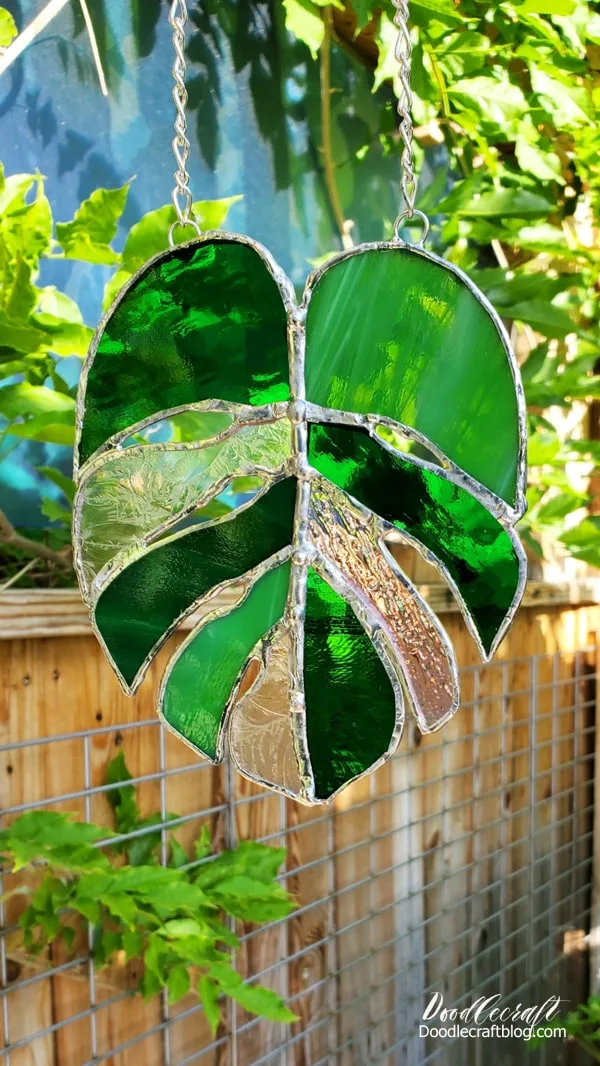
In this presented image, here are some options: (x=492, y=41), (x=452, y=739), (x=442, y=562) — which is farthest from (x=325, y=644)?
(x=492, y=41)

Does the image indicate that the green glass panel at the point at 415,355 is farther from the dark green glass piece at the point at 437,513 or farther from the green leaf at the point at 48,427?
the green leaf at the point at 48,427

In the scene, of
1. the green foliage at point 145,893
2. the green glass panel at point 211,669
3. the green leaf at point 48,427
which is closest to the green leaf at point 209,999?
the green foliage at point 145,893

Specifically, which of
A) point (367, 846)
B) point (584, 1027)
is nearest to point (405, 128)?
point (367, 846)

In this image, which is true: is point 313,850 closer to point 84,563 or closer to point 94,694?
point 94,694

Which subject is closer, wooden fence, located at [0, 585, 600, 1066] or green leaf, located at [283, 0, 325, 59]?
wooden fence, located at [0, 585, 600, 1066]

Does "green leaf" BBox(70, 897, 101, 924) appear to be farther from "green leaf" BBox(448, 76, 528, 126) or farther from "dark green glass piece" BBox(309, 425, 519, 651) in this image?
"green leaf" BBox(448, 76, 528, 126)

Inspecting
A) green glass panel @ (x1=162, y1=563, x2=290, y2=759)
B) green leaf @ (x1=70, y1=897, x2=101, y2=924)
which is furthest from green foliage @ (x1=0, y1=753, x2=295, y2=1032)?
green glass panel @ (x1=162, y1=563, x2=290, y2=759)


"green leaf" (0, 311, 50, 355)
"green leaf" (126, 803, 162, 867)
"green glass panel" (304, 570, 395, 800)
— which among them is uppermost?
"green leaf" (0, 311, 50, 355)

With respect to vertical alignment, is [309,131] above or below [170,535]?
above
